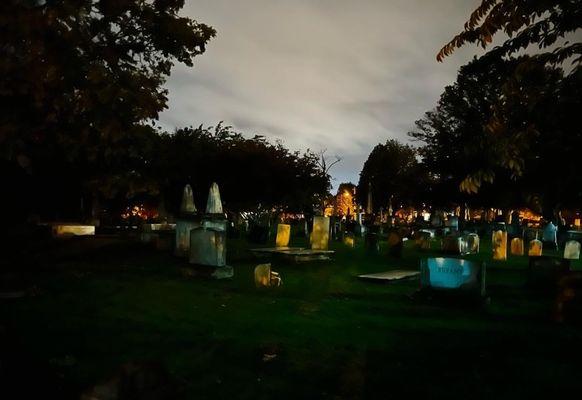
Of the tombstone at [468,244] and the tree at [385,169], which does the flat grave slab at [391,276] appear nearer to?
the tombstone at [468,244]

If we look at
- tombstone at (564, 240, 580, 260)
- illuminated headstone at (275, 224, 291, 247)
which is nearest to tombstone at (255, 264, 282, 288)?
illuminated headstone at (275, 224, 291, 247)

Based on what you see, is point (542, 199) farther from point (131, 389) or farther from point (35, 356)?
point (35, 356)

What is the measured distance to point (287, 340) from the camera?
6.99 m

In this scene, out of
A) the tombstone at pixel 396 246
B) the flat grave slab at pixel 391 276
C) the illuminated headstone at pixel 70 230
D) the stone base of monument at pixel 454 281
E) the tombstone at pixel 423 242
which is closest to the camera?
the stone base of monument at pixel 454 281

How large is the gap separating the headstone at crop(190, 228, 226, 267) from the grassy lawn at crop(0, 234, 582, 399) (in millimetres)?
967

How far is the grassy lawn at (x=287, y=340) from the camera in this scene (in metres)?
5.26

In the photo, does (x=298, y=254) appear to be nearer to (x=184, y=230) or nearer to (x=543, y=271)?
(x=184, y=230)

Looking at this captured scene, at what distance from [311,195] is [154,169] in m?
21.9

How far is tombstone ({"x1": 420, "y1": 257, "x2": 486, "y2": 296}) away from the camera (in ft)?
33.0

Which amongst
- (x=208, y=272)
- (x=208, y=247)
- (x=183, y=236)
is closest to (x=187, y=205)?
(x=183, y=236)

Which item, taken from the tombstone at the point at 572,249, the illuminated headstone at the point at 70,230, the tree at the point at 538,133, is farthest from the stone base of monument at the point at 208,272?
the illuminated headstone at the point at 70,230

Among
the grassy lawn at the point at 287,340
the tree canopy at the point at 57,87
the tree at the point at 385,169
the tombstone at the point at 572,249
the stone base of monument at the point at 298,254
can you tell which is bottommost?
the grassy lawn at the point at 287,340

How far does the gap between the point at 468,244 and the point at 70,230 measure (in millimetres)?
20772

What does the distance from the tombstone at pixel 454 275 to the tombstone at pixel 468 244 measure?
41.4ft
